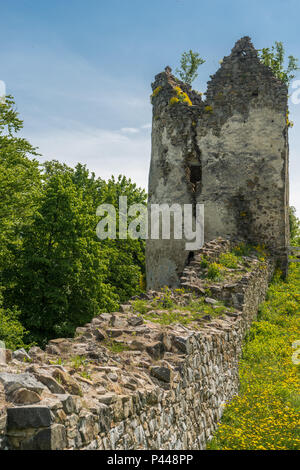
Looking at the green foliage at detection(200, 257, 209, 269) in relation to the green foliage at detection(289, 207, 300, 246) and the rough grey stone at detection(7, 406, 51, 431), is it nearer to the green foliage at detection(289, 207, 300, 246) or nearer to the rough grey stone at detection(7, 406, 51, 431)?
the rough grey stone at detection(7, 406, 51, 431)

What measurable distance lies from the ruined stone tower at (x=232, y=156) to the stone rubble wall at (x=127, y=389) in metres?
7.69

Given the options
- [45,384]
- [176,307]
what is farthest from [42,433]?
[176,307]

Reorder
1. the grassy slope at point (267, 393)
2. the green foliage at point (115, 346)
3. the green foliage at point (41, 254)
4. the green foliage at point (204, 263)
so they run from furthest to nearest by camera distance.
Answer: the green foliage at point (41, 254), the green foliage at point (204, 263), the grassy slope at point (267, 393), the green foliage at point (115, 346)

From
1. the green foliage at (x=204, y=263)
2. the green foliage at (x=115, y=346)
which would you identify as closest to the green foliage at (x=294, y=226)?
the green foliage at (x=204, y=263)

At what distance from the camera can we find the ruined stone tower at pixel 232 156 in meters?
16.0

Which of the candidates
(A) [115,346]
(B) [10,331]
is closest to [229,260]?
(B) [10,331]

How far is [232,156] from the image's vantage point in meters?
16.2

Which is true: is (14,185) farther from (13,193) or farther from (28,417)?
(28,417)

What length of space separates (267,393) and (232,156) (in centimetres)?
1050

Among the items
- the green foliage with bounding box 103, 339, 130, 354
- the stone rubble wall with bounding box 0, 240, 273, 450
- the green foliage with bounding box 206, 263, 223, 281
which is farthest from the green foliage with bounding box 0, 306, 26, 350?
the green foliage with bounding box 103, 339, 130, 354

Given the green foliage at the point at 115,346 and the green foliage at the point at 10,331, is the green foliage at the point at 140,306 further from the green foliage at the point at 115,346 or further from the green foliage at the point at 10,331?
the green foliage at the point at 10,331

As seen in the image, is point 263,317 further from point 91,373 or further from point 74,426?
point 74,426

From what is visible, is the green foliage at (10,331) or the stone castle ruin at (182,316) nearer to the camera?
the stone castle ruin at (182,316)

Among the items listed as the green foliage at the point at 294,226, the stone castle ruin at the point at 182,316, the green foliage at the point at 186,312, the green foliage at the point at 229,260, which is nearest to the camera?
the stone castle ruin at the point at 182,316
